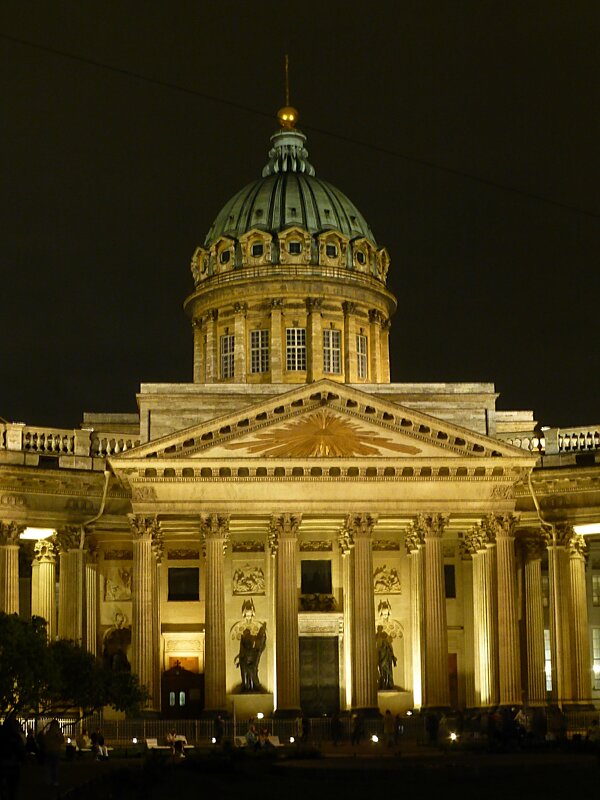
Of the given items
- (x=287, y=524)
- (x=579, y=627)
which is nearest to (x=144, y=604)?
(x=287, y=524)

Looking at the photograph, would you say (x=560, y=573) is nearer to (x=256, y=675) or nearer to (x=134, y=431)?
(x=256, y=675)

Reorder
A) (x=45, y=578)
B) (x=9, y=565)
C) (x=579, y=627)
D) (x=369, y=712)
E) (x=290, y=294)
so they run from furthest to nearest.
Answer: (x=290, y=294), (x=45, y=578), (x=579, y=627), (x=9, y=565), (x=369, y=712)

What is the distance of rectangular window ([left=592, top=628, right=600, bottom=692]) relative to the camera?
80125mm

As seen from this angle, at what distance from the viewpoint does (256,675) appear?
7162cm

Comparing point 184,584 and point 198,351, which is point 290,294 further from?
point 184,584

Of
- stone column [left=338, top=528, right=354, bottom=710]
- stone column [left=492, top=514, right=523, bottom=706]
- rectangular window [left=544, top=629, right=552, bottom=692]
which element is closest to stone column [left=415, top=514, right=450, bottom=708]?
stone column [left=492, top=514, right=523, bottom=706]

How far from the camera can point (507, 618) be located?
66.4m

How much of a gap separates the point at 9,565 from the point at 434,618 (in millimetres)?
17999

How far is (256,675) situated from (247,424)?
41.6ft

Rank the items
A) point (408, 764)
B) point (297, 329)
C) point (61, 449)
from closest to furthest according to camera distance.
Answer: point (408, 764) < point (61, 449) < point (297, 329)

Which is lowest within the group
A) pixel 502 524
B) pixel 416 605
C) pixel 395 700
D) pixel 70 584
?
pixel 395 700

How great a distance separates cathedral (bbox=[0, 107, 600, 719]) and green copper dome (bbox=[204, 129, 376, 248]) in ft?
40.7

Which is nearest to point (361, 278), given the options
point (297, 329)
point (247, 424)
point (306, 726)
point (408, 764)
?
point (297, 329)

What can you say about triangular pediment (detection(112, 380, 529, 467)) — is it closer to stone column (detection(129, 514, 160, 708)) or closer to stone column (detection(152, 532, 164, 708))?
stone column (detection(129, 514, 160, 708))
